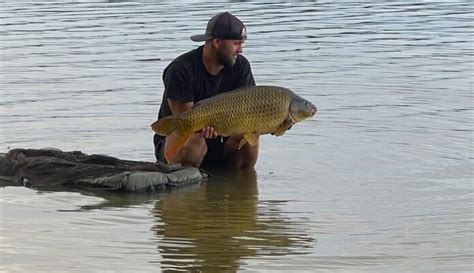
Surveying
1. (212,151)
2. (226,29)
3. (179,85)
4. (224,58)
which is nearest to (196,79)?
(179,85)

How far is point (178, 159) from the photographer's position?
30.0 ft

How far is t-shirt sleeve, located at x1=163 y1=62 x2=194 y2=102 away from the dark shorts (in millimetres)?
477

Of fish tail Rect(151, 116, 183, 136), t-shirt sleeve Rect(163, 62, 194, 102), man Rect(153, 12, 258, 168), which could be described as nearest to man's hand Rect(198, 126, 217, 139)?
fish tail Rect(151, 116, 183, 136)

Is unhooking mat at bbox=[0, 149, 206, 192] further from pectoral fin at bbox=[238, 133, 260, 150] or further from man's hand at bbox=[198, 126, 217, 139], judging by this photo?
pectoral fin at bbox=[238, 133, 260, 150]

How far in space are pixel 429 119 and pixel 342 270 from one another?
5231 millimetres

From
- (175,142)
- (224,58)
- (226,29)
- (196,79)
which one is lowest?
(175,142)

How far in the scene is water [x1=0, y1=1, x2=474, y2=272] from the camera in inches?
269

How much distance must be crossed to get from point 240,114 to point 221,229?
110 centimetres

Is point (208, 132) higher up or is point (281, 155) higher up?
point (208, 132)

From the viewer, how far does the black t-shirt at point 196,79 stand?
898 cm

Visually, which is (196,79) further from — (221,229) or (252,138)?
(221,229)

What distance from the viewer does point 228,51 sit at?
29.0 ft

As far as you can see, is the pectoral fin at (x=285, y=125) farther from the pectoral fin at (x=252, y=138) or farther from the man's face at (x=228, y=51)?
the man's face at (x=228, y=51)

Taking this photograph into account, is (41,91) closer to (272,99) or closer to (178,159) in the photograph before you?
(178,159)
